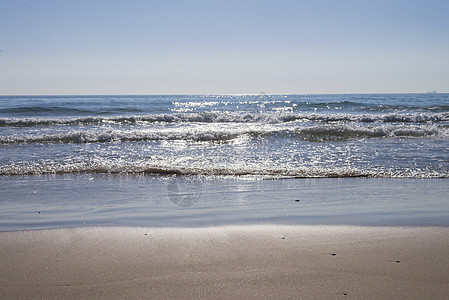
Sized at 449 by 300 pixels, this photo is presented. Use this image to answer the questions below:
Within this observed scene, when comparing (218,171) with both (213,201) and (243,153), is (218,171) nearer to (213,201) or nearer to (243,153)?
(213,201)

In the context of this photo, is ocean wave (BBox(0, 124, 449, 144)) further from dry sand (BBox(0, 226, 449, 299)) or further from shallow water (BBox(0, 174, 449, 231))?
dry sand (BBox(0, 226, 449, 299))

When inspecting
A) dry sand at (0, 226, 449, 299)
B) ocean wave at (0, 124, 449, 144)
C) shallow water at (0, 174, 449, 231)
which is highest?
ocean wave at (0, 124, 449, 144)

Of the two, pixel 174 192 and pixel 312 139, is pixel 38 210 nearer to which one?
pixel 174 192

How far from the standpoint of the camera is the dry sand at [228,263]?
2.95 m

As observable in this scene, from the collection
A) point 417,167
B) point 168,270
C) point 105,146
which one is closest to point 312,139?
point 417,167

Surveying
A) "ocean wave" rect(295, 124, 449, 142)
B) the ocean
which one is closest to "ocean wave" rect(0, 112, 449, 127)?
"ocean wave" rect(295, 124, 449, 142)

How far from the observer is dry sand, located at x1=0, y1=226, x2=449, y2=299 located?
2.95m

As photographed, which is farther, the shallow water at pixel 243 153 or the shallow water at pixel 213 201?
the shallow water at pixel 243 153

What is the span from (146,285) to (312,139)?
36.3 feet

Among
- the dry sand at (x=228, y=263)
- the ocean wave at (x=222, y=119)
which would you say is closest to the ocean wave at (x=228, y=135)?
the ocean wave at (x=222, y=119)

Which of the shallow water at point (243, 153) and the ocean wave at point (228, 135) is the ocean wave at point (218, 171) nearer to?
the shallow water at point (243, 153)

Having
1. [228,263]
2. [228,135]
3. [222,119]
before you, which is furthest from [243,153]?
[222,119]

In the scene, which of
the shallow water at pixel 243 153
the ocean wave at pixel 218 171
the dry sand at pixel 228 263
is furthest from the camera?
the shallow water at pixel 243 153

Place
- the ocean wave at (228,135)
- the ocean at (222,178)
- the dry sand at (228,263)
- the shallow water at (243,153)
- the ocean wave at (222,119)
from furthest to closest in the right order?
the ocean wave at (222,119), the ocean wave at (228,135), the shallow water at (243,153), the ocean at (222,178), the dry sand at (228,263)
